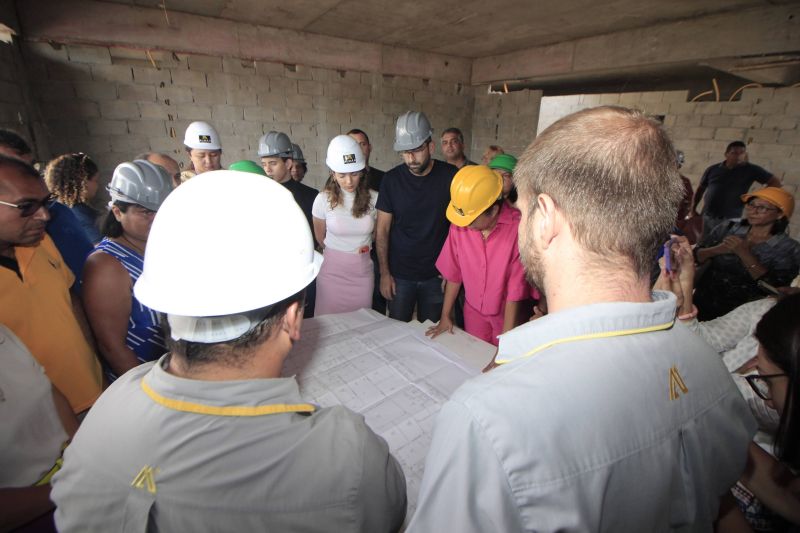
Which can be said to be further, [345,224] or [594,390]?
[345,224]

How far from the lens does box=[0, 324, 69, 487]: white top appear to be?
3.40ft

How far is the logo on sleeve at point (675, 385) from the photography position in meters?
0.67

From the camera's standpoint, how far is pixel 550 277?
0.80 meters

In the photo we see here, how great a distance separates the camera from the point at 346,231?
2992 mm

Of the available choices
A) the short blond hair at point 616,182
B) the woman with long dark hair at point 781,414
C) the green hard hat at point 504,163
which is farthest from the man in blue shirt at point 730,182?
the short blond hair at point 616,182

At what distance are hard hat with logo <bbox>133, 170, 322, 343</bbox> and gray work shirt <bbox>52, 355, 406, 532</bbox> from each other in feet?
0.45

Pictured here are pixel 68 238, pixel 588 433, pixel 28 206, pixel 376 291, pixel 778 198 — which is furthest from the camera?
pixel 376 291

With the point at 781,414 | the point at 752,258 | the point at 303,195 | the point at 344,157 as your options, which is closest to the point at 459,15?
the point at 344,157

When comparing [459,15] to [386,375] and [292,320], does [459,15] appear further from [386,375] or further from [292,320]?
[292,320]

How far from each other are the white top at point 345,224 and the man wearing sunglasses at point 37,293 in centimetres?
178

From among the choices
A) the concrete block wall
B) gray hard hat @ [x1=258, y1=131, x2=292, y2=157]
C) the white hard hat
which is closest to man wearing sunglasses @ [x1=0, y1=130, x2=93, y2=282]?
the white hard hat

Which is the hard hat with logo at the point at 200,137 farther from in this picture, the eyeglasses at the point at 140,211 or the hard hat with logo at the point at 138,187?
the eyeglasses at the point at 140,211

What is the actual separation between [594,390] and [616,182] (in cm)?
42

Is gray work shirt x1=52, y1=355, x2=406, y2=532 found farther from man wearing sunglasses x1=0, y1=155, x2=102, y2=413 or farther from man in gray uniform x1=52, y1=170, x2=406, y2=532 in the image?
man wearing sunglasses x1=0, y1=155, x2=102, y2=413
